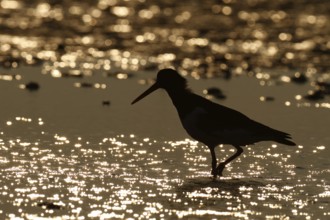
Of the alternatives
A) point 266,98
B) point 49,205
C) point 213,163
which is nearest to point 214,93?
point 266,98

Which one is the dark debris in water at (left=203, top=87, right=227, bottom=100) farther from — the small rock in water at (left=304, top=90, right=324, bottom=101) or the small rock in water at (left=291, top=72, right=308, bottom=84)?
the small rock in water at (left=291, top=72, right=308, bottom=84)

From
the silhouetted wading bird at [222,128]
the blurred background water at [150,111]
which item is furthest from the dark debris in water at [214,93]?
the silhouetted wading bird at [222,128]

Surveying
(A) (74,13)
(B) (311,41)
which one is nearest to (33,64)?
(B) (311,41)

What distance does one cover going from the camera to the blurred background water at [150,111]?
37.6 feet

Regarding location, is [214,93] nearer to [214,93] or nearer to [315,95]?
[214,93]

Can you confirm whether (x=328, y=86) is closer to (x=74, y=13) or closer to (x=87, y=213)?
(x=87, y=213)

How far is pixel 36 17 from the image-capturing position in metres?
33.1

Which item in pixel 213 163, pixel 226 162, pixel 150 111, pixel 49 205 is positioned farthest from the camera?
pixel 150 111

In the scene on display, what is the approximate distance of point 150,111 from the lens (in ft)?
58.5

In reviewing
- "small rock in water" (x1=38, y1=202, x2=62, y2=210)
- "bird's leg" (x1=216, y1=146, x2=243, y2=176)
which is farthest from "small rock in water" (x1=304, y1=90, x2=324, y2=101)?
"small rock in water" (x1=38, y1=202, x2=62, y2=210)

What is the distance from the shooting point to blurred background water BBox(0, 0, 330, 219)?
37.6ft

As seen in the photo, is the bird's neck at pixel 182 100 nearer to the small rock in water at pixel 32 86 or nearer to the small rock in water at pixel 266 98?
the small rock in water at pixel 266 98

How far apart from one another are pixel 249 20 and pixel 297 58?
27.2 feet

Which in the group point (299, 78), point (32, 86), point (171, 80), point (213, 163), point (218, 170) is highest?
point (299, 78)
